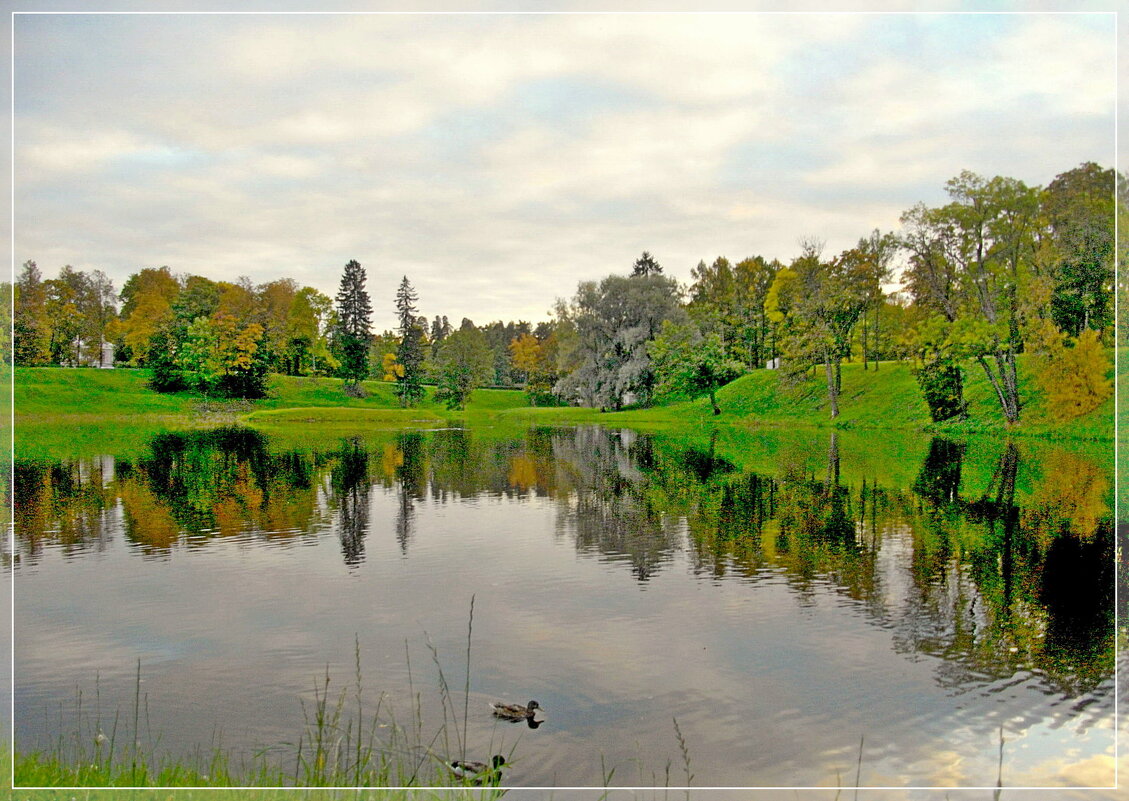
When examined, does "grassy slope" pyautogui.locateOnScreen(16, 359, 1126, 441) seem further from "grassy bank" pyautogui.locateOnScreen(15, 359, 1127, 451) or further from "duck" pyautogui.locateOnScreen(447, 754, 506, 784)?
"duck" pyautogui.locateOnScreen(447, 754, 506, 784)

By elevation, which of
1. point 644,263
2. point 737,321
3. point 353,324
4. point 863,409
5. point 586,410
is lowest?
point 586,410

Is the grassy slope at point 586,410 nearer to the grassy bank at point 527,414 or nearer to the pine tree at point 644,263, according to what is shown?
the grassy bank at point 527,414

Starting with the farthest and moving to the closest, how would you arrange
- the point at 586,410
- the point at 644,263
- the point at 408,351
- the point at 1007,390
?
the point at 644,263, the point at 408,351, the point at 586,410, the point at 1007,390

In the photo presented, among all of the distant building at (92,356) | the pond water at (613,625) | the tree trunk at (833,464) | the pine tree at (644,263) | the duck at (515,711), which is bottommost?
the pond water at (613,625)

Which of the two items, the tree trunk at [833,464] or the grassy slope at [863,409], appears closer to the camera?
the tree trunk at [833,464]

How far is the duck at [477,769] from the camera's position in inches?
210

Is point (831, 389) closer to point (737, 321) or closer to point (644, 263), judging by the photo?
point (737, 321)

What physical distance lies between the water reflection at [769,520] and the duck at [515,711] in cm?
375

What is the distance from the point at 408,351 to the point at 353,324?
20.2 ft

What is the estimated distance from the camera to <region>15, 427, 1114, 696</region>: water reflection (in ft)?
30.0

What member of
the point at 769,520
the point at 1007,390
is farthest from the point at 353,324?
the point at 769,520

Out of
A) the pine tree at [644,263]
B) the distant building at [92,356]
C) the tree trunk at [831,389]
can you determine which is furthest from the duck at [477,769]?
the pine tree at [644,263]

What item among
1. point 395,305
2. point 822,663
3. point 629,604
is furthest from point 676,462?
point 395,305

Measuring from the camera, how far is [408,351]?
271 ft
